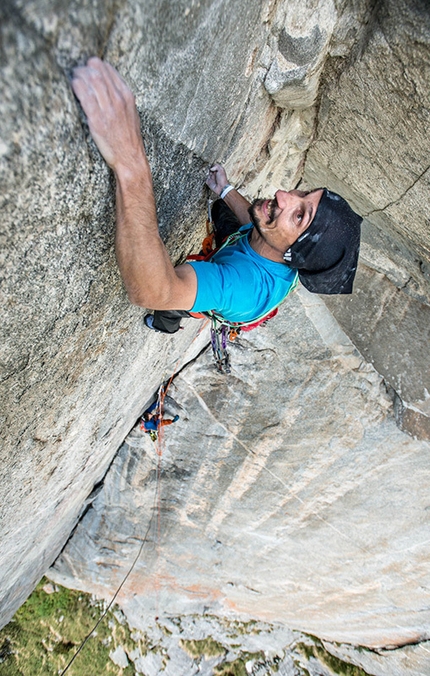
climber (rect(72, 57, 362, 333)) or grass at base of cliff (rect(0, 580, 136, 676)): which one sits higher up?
climber (rect(72, 57, 362, 333))

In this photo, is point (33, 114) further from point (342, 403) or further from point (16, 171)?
point (342, 403)

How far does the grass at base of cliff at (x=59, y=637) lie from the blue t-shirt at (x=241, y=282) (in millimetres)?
6951

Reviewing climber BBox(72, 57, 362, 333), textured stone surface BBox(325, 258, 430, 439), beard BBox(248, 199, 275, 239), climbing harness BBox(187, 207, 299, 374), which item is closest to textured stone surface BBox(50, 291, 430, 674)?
textured stone surface BBox(325, 258, 430, 439)

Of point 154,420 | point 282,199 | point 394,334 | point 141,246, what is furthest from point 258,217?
point 154,420

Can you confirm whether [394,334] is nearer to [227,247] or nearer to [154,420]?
[227,247]

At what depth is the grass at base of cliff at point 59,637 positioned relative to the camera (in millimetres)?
6410

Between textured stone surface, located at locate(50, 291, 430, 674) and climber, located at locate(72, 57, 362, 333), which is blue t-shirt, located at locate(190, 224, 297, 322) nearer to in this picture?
climber, located at locate(72, 57, 362, 333)

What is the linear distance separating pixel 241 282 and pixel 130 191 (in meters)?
0.68

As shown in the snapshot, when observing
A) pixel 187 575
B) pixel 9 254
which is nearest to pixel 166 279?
pixel 9 254

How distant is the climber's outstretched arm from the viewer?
40.9 inches

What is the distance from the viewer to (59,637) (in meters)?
6.71

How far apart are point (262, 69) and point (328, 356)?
2.14m

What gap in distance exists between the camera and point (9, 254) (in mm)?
1118

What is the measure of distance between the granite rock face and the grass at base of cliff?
4999 millimetres
